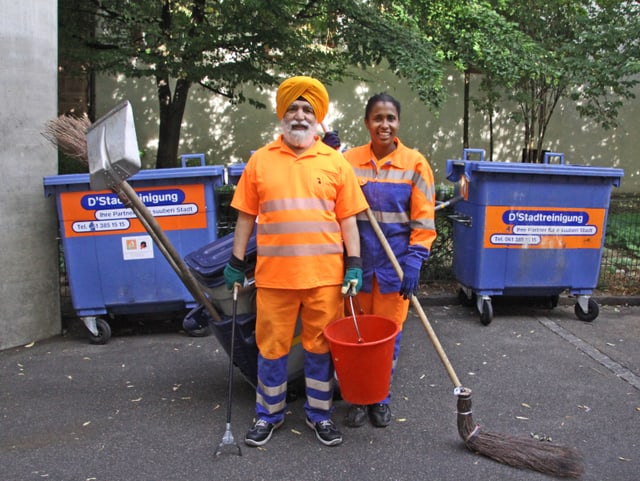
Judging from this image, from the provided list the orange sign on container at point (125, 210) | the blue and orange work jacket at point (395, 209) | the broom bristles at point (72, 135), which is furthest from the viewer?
the orange sign on container at point (125, 210)

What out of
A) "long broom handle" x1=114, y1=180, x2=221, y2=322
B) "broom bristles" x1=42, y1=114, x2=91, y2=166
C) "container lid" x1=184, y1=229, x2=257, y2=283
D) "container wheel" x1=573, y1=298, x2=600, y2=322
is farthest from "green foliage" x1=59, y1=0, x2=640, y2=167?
"long broom handle" x1=114, y1=180, x2=221, y2=322

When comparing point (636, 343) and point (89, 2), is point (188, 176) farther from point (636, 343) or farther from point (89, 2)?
point (636, 343)

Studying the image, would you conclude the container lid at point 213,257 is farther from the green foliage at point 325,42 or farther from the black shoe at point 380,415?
the green foliage at point 325,42

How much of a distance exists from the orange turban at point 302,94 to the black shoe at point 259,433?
63.3 inches

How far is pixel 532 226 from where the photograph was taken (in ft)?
16.8

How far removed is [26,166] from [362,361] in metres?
3.12

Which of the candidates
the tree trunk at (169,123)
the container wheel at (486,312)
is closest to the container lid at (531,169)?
the container wheel at (486,312)

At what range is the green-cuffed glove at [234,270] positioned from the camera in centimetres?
322

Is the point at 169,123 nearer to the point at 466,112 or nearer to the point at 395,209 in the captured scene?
the point at 395,209

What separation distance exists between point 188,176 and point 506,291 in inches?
109

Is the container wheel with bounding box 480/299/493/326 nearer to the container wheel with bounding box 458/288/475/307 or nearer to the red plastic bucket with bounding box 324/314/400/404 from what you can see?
the container wheel with bounding box 458/288/475/307

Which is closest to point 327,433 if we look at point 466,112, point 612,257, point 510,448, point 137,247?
point 510,448

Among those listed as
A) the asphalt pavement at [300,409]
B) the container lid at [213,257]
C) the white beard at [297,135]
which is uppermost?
the white beard at [297,135]

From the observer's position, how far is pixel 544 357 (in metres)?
4.52
